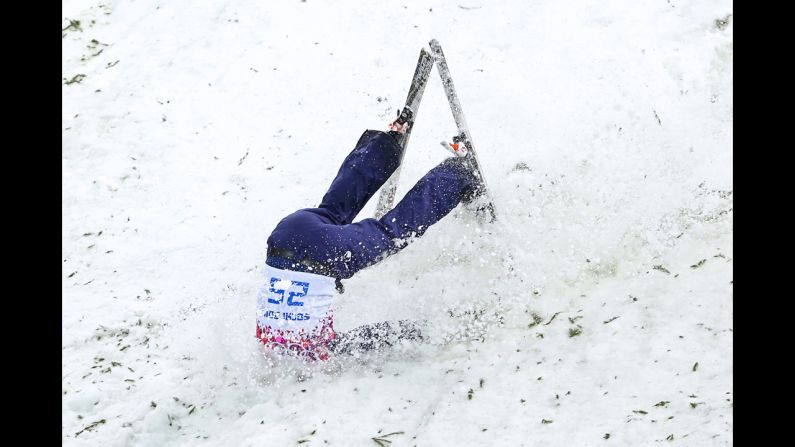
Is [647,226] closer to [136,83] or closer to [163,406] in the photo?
[163,406]

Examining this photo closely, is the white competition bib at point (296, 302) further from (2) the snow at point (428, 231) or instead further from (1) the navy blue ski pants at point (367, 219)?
(2) the snow at point (428, 231)

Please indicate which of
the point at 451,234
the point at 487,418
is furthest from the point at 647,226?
the point at 487,418

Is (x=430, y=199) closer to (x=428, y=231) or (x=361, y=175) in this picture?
(x=361, y=175)

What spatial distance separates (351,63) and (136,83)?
227 cm

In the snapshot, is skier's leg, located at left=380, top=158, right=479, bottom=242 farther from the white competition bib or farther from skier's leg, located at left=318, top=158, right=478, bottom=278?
the white competition bib


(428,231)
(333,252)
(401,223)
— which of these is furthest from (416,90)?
(333,252)

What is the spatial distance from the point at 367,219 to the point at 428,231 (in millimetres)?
820

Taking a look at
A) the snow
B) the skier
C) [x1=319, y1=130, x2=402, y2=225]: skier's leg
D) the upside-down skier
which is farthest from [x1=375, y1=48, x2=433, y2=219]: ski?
the snow

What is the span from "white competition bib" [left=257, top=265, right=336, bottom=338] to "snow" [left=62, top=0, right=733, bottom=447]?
279 millimetres

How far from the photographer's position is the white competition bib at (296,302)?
3918 mm

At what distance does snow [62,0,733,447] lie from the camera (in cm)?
350

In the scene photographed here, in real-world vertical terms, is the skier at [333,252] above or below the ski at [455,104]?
below

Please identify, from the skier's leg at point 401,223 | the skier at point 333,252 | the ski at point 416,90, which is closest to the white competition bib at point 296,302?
the skier at point 333,252

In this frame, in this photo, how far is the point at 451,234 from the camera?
15.8 ft
